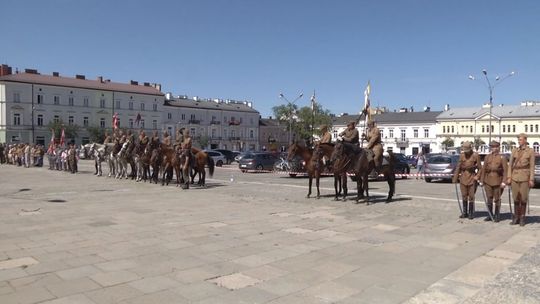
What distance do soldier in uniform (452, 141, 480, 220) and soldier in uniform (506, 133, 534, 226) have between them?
85cm

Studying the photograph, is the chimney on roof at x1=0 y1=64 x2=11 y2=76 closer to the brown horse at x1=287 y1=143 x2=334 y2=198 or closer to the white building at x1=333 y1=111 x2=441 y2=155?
the white building at x1=333 y1=111 x2=441 y2=155

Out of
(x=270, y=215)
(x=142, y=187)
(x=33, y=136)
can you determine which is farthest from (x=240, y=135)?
(x=270, y=215)

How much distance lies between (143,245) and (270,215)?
4.22 m

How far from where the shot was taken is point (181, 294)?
5.54m

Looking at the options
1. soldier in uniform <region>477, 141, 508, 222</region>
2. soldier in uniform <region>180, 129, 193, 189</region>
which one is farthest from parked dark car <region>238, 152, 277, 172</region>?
soldier in uniform <region>477, 141, 508, 222</region>

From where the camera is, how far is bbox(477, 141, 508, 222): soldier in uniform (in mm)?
11070

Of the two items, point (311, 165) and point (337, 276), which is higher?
point (311, 165)

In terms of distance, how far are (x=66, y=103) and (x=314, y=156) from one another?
283ft

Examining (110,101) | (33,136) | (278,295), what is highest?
(110,101)

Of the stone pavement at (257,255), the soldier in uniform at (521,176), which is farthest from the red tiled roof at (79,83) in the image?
the soldier in uniform at (521,176)

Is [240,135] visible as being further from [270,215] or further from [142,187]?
[270,215]

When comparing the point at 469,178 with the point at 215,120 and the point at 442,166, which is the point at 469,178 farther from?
the point at 215,120

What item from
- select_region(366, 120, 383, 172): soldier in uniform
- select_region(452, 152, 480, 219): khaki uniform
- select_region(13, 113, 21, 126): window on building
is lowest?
select_region(452, 152, 480, 219): khaki uniform

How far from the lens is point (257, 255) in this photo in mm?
7500
